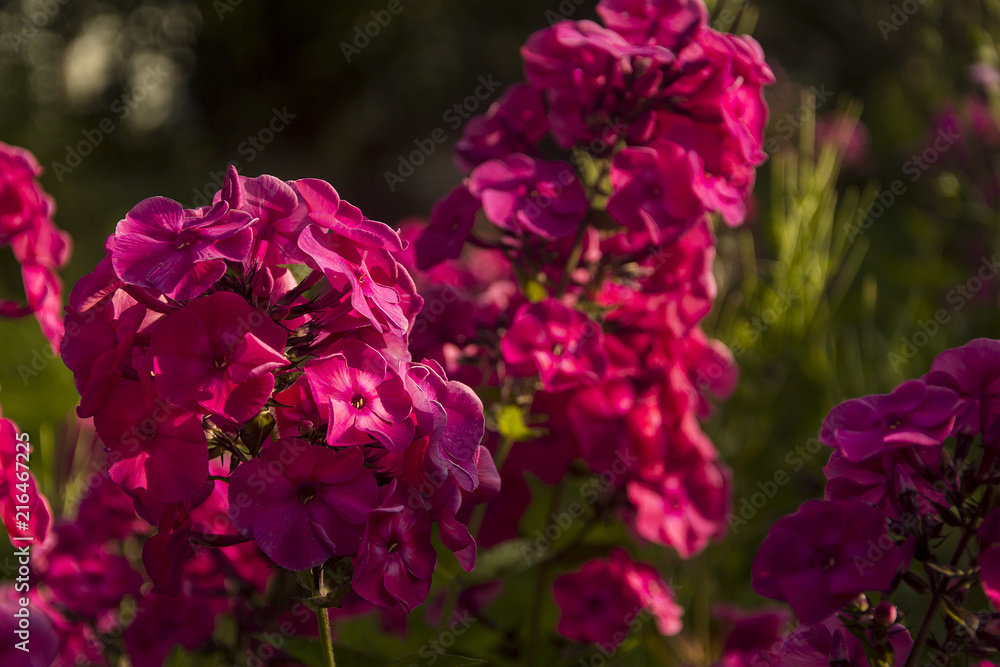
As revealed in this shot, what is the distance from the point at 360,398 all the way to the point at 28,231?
0.75 metres

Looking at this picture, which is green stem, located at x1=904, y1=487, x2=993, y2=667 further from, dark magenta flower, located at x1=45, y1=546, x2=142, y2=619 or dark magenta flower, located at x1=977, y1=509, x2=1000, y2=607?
dark magenta flower, located at x1=45, y1=546, x2=142, y2=619

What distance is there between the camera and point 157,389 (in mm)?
787

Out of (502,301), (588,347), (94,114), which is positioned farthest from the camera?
(94,114)

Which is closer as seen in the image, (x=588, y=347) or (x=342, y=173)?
(x=588, y=347)

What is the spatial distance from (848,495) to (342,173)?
10.3m

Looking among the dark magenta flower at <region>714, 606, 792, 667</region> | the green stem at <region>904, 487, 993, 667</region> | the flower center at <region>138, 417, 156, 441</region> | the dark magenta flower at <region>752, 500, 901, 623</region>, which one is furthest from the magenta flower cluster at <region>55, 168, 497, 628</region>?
the dark magenta flower at <region>714, 606, 792, 667</region>

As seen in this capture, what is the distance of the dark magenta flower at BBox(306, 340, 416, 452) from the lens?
78cm

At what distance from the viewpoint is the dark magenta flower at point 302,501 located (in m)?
0.79

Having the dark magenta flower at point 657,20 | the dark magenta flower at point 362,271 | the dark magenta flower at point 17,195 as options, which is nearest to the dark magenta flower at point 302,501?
the dark magenta flower at point 362,271

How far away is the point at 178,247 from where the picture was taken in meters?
0.82

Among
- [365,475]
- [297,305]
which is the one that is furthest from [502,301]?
[365,475]

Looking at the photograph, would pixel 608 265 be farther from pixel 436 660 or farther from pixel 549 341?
pixel 436 660

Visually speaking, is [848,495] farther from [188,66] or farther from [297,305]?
[188,66]

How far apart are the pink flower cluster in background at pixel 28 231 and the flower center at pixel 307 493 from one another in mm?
597
